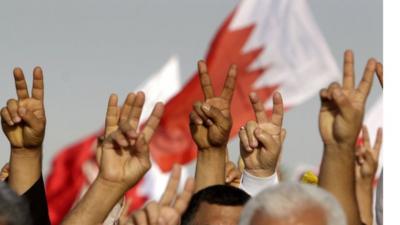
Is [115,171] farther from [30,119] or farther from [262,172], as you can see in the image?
[262,172]

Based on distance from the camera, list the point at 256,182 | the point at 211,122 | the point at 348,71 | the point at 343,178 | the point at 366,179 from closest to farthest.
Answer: the point at 343,178
the point at 348,71
the point at 256,182
the point at 211,122
the point at 366,179

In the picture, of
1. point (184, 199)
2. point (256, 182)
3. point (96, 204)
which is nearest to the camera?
point (184, 199)

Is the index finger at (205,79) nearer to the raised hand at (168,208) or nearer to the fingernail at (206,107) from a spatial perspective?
the fingernail at (206,107)

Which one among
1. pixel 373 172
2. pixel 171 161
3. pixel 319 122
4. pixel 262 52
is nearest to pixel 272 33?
pixel 262 52

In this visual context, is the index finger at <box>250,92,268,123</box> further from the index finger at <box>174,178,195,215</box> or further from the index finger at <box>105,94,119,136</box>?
the index finger at <box>174,178,195,215</box>

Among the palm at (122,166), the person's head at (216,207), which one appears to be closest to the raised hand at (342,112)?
the person's head at (216,207)

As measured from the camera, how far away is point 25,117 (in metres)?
5.32

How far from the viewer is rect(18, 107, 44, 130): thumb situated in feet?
17.4

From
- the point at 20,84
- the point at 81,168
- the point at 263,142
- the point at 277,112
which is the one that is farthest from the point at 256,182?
the point at 81,168

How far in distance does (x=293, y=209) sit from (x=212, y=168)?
1.65 m

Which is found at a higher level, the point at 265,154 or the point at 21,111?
the point at 21,111

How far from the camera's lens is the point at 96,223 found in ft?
15.2

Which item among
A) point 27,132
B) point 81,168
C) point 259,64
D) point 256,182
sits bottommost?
point 81,168

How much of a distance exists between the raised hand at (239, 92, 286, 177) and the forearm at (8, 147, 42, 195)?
0.78 m
